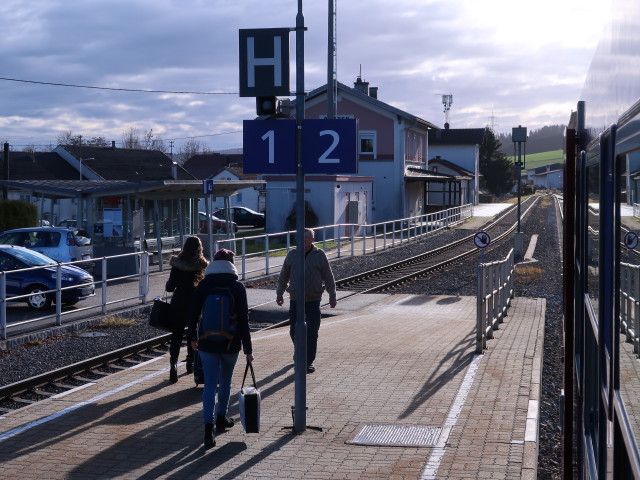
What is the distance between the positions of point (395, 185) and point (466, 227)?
5285mm

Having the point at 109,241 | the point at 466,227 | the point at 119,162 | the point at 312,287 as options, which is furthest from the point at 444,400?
the point at 119,162

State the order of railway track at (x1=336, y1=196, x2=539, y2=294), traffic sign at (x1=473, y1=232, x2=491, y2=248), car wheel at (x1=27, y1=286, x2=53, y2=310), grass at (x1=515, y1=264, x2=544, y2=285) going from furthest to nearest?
grass at (x1=515, y1=264, x2=544, y2=285) → railway track at (x1=336, y1=196, x2=539, y2=294) → traffic sign at (x1=473, y1=232, x2=491, y2=248) → car wheel at (x1=27, y1=286, x2=53, y2=310)

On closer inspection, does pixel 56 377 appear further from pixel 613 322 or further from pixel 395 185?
pixel 395 185

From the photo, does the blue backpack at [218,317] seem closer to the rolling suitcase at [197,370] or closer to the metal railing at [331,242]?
the rolling suitcase at [197,370]

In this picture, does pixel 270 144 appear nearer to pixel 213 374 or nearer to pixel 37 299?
pixel 213 374

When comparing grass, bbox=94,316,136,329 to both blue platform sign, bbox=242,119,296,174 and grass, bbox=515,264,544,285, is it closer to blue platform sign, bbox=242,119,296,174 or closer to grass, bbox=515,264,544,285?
blue platform sign, bbox=242,119,296,174

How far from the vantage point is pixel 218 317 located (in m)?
7.48

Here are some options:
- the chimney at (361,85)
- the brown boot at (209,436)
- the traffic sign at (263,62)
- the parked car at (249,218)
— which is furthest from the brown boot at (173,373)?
the chimney at (361,85)

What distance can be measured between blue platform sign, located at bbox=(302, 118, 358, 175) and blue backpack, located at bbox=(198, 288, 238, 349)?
51.4 inches

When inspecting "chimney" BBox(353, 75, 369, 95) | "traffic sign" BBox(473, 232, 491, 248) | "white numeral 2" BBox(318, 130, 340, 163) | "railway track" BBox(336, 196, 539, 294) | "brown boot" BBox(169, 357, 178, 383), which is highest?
"chimney" BBox(353, 75, 369, 95)

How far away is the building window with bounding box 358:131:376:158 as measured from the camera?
53625mm

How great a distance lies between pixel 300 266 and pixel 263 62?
1.83 m

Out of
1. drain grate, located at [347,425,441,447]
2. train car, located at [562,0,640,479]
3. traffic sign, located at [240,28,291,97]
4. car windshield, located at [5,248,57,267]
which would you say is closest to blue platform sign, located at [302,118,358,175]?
traffic sign, located at [240,28,291,97]

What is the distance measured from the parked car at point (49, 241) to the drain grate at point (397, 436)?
681 inches
